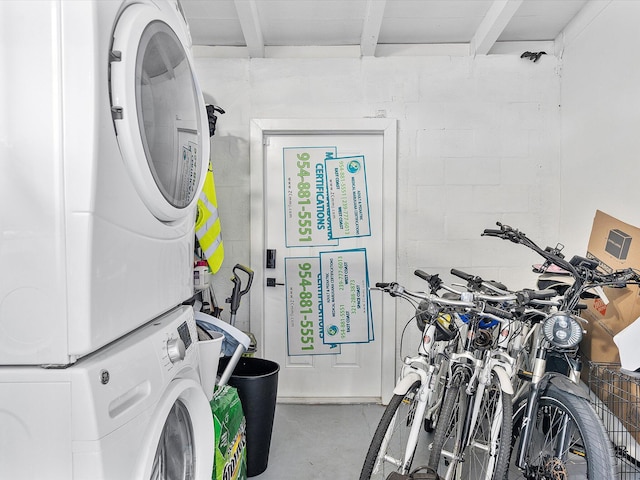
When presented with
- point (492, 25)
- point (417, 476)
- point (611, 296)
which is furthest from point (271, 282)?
point (492, 25)

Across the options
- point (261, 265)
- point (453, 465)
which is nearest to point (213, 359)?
point (453, 465)

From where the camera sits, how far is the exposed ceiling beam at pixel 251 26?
2.38 metres

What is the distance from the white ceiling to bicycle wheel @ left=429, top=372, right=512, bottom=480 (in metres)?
1.99

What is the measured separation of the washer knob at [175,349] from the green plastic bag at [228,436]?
423 mm

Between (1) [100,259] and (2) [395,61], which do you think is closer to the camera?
(1) [100,259]

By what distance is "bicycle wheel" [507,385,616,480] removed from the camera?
5.15 ft

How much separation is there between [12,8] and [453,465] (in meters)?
2.02

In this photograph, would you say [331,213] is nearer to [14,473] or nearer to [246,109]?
[246,109]

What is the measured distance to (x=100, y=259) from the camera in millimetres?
818

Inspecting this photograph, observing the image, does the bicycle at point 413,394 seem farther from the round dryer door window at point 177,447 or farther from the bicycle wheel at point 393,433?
the round dryer door window at point 177,447

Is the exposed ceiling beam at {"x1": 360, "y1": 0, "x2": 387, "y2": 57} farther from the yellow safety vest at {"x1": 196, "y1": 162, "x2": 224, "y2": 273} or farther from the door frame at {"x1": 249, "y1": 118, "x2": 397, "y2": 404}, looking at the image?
the yellow safety vest at {"x1": 196, "y1": 162, "x2": 224, "y2": 273}

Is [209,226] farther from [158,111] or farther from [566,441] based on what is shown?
[566,441]

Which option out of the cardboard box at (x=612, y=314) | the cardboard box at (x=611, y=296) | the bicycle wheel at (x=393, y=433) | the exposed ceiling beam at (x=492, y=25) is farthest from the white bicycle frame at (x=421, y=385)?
the exposed ceiling beam at (x=492, y=25)

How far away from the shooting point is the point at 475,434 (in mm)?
1962
